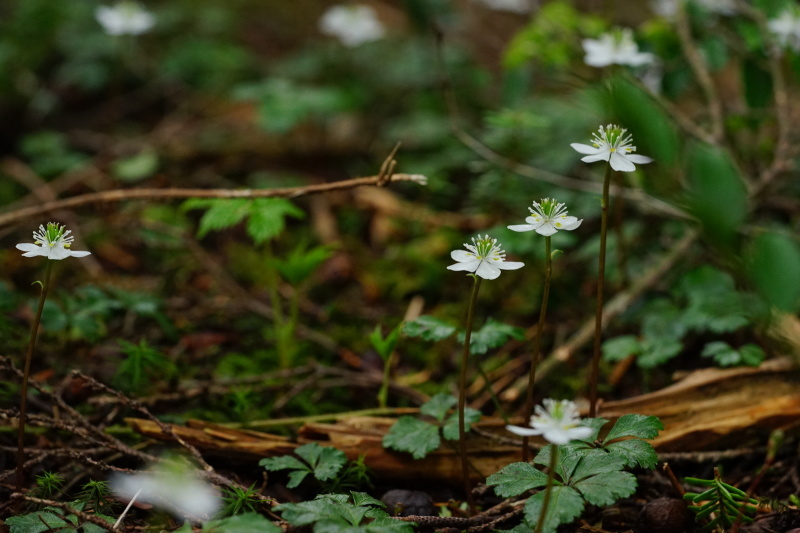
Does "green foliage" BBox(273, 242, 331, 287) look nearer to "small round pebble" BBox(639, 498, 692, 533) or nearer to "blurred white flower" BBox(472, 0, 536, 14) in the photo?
"small round pebble" BBox(639, 498, 692, 533)

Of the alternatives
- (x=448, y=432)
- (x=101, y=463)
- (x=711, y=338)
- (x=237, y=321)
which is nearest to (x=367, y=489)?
(x=448, y=432)

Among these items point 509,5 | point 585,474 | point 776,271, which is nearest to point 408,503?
point 585,474

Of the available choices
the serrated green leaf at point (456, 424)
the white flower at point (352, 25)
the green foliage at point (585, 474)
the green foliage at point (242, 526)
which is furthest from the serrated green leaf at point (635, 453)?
the white flower at point (352, 25)

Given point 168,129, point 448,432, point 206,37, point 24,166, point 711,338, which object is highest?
point 206,37

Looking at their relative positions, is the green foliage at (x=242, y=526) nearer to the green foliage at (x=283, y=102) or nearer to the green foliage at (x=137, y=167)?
the green foliage at (x=283, y=102)

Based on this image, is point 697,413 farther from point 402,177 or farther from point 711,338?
point 402,177

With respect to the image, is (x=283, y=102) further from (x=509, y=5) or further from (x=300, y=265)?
(x=509, y=5)

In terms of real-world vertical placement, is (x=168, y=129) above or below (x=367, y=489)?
above
